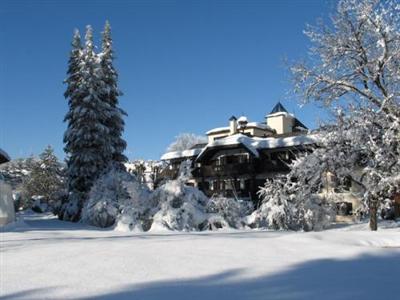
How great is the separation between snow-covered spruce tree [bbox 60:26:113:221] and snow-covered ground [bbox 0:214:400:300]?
2175 centimetres

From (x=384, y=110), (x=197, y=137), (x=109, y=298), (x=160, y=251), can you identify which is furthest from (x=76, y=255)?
(x=197, y=137)

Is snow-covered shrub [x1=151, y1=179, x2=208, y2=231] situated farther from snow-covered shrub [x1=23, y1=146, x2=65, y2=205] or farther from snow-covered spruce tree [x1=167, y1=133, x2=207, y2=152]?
snow-covered spruce tree [x1=167, y1=133, x2=207, y2=152]

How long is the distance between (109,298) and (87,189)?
27.9 m

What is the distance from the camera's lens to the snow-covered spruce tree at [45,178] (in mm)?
57719

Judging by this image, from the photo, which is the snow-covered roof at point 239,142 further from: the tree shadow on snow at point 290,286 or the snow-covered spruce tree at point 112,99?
the tree shadow on snow at point 290,286

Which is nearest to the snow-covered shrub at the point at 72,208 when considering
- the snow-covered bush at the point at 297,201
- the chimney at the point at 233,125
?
the snow-covered bush at the point at 297,201

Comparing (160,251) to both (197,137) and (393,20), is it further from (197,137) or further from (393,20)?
(197,137)

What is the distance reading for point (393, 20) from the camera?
72.2ft

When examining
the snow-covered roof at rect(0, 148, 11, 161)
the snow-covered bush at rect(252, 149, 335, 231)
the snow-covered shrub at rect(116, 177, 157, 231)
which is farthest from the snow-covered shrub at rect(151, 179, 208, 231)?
the snow-covered roof at rect(0, 148, 11, 161)

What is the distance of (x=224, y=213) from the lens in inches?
1007

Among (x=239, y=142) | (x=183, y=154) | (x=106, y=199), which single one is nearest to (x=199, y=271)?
(x=106, y=199)

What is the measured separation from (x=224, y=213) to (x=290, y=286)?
1824 cm

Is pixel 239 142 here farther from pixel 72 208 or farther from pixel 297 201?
pixel 297 201

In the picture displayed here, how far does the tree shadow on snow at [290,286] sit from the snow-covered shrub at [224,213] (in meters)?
16.0
